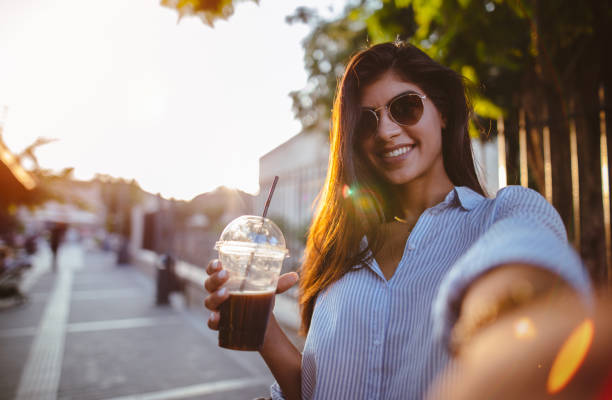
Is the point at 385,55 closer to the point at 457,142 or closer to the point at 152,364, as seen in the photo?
the point at 457,142

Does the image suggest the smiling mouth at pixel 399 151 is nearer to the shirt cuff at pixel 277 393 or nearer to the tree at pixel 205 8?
the shirt cuff at pixel 277 393

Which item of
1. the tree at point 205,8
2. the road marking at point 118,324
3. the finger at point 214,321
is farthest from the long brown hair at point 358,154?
the road marking at point 118,324

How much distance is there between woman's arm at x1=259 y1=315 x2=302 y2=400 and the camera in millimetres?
1547

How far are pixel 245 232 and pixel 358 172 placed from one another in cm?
68

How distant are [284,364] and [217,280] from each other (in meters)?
0.53

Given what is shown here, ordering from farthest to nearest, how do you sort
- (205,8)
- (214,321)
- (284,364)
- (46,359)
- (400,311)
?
(46,359), (205,8), (284,364), (214,321), (400,311)

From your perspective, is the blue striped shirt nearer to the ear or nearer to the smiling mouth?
the smiling mouth

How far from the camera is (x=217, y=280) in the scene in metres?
1.28

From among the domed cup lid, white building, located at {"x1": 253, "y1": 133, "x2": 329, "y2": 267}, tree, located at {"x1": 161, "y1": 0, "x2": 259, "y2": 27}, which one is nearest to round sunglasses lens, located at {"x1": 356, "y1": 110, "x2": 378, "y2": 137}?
the domed cup lid

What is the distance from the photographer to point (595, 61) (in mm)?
3803

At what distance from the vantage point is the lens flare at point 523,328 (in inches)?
22.2

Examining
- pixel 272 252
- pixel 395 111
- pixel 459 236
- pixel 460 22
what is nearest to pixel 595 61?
pixel 460 22

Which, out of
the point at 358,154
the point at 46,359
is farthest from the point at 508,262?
the point at 46,359

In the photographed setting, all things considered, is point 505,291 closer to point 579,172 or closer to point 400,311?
point 400,311
